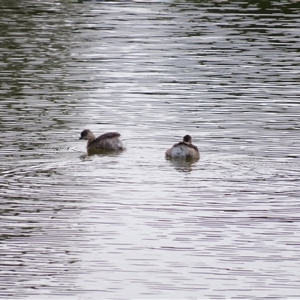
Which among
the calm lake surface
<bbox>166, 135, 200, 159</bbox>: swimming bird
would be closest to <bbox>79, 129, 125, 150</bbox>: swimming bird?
A: the calm lake surface

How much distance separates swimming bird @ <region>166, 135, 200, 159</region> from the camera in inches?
722

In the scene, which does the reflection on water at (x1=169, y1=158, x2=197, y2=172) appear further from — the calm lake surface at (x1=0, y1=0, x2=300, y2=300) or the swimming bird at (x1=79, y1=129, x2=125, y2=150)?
the swimming bird at (x1=79, y1=129, x2=125, y2=150)

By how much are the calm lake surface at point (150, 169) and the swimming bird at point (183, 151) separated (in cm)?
13

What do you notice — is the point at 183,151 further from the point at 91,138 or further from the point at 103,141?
the point at 91,138

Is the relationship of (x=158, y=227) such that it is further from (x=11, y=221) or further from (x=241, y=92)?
(x=241, y=92)

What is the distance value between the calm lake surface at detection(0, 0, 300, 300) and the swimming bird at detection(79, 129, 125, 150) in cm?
19

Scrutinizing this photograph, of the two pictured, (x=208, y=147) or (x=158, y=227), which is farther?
(x=208, y=147)

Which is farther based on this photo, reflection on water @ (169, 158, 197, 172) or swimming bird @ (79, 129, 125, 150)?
swimming bird @ (79, 129, 125, 150)

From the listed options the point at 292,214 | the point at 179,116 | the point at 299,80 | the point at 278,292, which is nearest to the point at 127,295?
the point at 278,292

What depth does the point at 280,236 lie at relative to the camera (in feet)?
47.5

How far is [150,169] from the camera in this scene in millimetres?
18078

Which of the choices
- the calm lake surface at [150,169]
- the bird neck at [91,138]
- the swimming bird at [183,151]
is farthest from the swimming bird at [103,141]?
the swimming bird at [183,151]

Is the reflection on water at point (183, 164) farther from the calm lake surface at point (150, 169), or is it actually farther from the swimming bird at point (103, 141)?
the swimming bird at point (103, 141)

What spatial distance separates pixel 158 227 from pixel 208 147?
4.82 metres
